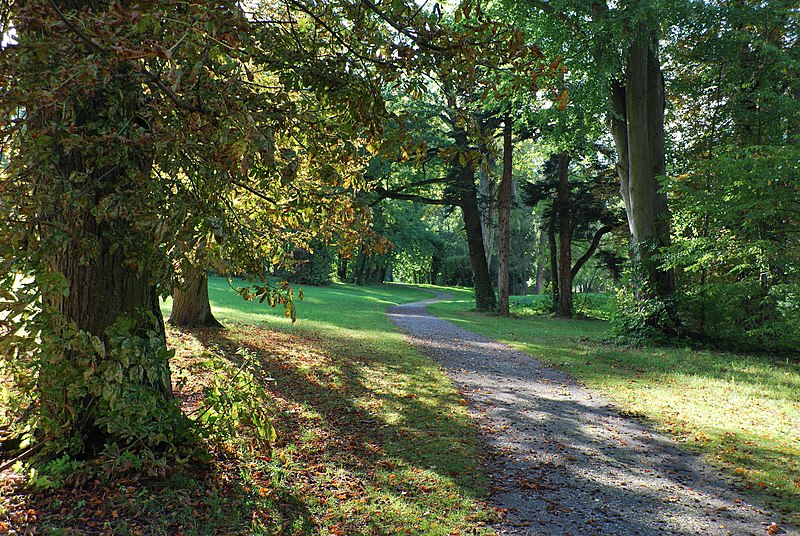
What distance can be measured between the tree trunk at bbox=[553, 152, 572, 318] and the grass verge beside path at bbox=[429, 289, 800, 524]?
9.89 meters

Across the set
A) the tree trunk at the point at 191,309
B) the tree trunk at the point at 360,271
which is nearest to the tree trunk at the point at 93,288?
the tree trunk at the point at 191,309

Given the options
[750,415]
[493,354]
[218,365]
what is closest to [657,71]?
[493,354]

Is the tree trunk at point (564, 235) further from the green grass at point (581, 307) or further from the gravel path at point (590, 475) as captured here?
the gravel path at point (590, 475)

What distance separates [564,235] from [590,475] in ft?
68.4

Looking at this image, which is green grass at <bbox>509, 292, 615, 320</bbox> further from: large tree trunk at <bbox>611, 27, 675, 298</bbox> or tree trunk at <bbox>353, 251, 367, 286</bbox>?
tree trunk at <bbox>353, 251, 367, 286</bbox>

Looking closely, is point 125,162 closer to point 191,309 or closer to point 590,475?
point 590,475

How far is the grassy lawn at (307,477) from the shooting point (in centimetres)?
358

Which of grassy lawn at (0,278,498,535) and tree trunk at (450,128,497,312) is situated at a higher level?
tree trunk at (450,128,497,312)

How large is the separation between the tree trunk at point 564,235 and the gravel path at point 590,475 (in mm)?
16839

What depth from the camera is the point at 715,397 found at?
316 inches

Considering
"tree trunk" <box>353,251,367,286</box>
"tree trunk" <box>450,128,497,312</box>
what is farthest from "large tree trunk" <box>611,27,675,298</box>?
"tree trunk" <box>353,251,367,286</box>

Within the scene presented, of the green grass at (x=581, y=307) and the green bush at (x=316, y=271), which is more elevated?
the green bush at (x=316, y=271)

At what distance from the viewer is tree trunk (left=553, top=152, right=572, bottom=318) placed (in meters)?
24.3

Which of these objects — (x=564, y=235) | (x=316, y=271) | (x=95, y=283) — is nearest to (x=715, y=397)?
(x=95, y=283)
